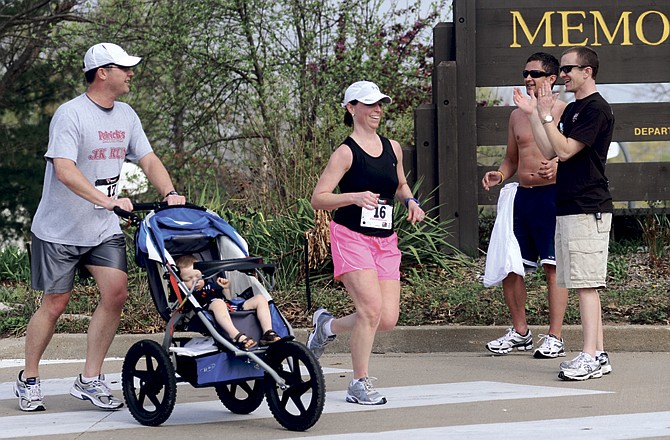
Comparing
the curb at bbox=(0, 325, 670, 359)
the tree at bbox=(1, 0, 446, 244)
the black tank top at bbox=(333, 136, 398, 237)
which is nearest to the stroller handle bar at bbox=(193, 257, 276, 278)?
the black tank top at bbox=(333, 136, 398, 237)

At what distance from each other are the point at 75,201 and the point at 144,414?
1334 mm

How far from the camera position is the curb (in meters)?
9.12

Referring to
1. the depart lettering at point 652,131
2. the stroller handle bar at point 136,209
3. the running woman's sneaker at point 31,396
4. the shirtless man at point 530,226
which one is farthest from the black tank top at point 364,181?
the depart lettering at point 652,131

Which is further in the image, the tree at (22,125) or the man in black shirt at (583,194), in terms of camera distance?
the tree at (22,125)

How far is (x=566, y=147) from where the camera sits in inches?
301

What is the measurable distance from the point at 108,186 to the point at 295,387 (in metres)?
1.73

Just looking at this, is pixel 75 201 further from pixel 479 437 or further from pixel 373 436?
pixel 479 437

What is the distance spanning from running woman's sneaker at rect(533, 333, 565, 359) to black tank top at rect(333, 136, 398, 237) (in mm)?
2087

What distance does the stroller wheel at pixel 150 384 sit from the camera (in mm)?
6383

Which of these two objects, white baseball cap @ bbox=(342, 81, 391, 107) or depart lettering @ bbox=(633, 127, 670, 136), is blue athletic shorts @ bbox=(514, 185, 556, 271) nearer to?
white baseball cap @ bbox=(342, 81, 391, 107)

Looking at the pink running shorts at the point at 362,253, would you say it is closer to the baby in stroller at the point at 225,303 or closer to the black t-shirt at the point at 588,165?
the baby in stroller at the point at 225,303

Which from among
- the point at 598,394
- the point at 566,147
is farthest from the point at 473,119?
the point at 598,394

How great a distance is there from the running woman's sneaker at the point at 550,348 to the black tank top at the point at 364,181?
6.85 feet

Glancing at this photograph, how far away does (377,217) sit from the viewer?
23.0ft
